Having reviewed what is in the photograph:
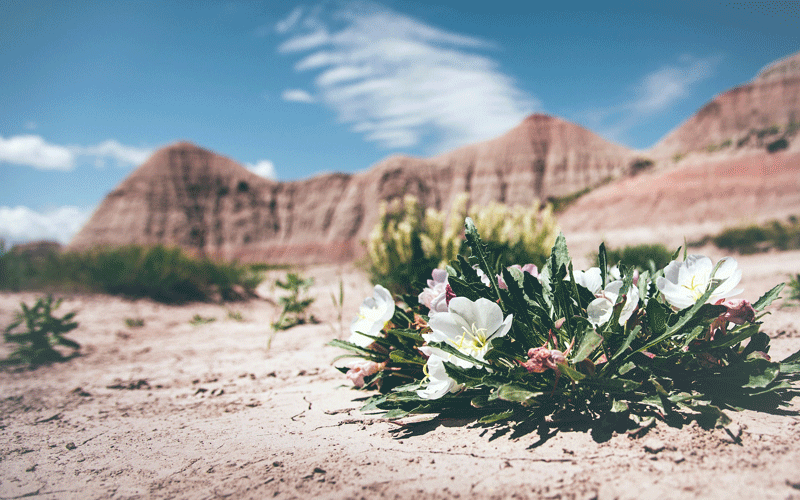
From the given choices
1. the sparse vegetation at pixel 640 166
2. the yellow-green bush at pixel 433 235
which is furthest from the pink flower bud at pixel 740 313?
the sparse vegetation at pixel 640 166

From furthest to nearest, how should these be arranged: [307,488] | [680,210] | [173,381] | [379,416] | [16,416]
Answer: [680,210]
[173,381]
[16,416]
[379,416]
[307,488]

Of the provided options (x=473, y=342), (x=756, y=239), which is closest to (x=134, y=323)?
(x=473, y=342)

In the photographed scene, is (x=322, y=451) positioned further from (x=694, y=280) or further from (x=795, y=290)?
(x=795, y=290)

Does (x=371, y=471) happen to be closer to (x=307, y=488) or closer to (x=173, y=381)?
(x=307, y=488)

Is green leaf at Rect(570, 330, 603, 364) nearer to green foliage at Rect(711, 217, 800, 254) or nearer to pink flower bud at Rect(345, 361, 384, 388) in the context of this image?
pink flower bud at Rect(345, 361, 384, 388)

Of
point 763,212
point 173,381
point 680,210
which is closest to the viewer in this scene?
point 173,381

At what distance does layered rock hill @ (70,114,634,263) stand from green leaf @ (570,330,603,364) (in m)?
44.9

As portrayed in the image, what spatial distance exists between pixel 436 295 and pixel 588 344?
606mm

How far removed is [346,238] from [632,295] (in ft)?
157

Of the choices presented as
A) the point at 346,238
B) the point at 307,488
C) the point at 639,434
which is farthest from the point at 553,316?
the point at 346,238

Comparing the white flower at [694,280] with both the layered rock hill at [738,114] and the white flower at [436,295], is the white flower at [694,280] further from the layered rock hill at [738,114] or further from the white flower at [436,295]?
the layered rock hill at [738,114]

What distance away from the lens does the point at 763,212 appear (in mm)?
21062

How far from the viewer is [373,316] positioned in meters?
1.82

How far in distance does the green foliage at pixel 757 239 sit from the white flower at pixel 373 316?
13071 millimetres
